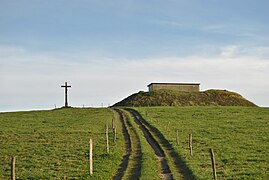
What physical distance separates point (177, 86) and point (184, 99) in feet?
41.4

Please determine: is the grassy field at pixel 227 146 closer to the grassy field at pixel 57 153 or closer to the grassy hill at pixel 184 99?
the grassy field at pixel 57 153

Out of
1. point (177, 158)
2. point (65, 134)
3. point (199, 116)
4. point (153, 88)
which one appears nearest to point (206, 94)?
point (153, 88)

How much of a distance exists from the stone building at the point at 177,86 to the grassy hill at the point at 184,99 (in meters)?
4.45

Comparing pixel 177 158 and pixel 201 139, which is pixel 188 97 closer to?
pixel 201 139

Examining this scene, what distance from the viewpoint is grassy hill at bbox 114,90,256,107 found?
316 feet

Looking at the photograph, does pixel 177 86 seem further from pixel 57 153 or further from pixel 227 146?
pixel 57 153

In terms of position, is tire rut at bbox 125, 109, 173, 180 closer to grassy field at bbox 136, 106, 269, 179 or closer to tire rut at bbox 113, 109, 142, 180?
tire rut at bbox 113, 109, 142, 180

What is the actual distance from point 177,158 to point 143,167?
5326 mm

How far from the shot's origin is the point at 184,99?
9912 cm

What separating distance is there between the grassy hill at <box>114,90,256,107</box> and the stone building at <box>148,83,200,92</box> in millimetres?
4447

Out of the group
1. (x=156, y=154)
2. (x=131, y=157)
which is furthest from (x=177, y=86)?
(x=131, y=157)

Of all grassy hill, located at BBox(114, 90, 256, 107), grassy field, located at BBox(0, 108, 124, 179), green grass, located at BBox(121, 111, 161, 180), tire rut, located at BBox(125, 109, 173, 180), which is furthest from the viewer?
grassy hill, located at BBox(114, 90, 256, 107)

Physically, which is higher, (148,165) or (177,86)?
(177,86)

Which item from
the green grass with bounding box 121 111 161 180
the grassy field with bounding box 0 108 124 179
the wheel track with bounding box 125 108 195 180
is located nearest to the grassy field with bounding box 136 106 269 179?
the wheel track with bounding box 125 108 195 180
